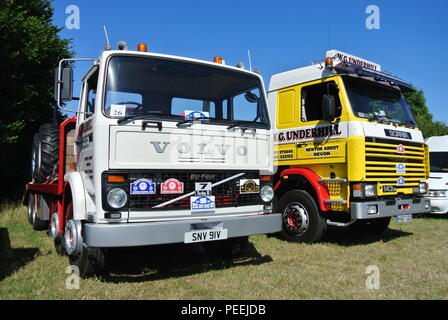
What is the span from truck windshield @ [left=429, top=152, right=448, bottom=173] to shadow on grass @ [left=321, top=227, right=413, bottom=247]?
11.6 ft

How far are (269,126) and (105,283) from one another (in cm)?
274

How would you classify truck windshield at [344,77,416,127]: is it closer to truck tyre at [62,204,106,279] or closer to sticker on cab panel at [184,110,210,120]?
sticker on cab panel at [184,110,210,120]

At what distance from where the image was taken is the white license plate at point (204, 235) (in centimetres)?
409

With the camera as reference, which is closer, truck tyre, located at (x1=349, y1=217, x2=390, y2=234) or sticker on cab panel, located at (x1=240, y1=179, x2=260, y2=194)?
sticker on cab panel, located at (x1=240, y1=179, x2=260, y2=194)

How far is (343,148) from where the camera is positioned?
19.9 feet

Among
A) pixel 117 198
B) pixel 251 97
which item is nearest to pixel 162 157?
pixel 117 198

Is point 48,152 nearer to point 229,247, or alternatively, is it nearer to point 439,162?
point 229,247

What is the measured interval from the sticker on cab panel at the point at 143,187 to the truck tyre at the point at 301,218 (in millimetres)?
3324

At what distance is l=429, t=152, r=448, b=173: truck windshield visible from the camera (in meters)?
10.6

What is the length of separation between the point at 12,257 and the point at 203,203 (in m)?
3.07

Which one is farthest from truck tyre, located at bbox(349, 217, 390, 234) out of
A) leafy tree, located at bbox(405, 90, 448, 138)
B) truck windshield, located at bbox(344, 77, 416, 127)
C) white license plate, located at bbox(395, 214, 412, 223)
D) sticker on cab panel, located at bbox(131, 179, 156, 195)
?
leafy tree, located at bbox(405, 90, 448, 138)

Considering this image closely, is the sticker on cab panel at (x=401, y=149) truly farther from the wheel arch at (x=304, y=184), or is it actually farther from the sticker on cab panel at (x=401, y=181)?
the wheel arch at (x=304, y=184)

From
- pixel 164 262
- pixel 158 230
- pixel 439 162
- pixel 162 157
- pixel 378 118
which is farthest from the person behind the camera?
pixel 439 162
